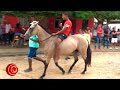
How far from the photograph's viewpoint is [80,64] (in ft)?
34.3

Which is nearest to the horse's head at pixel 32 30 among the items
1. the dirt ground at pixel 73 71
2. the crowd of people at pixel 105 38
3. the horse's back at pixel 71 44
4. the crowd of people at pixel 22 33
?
the horse's back at pixel 71 44

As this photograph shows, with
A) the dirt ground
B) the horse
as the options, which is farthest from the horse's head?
the dirt ground

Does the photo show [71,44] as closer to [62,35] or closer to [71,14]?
[62,35]

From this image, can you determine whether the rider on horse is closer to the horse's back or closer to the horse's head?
the horse's back

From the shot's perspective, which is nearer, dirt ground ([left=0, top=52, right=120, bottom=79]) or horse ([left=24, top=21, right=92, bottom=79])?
dirt ground ([left=0, top=52, right=120, bottom=79])

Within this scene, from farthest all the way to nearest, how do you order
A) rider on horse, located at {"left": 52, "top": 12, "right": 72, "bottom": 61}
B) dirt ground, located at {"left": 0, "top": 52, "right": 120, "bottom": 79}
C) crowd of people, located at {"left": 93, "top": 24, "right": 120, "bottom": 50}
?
1. crowd of people, located at {"left": 93, "top": 24, "right": 120, "bottom": 50}
2. rider on horse, located at {"left": 52, "top": 12, "right": 72, "bottom": 61}
3. dirt ground, located at {"left": 0, "top": 52, "right": 120, "bottom": 79}

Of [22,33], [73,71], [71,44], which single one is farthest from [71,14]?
[71,44]

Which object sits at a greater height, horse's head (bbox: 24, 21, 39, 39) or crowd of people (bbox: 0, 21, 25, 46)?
horse's head (bbox: 24, 21, 39, 39)

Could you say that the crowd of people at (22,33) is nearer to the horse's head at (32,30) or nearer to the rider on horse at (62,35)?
the rider on horse at (62,35)

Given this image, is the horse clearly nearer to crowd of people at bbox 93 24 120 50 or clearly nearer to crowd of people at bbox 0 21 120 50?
crowd of people at bbox 0 21 120 50

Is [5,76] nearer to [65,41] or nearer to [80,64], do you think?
[65,41]

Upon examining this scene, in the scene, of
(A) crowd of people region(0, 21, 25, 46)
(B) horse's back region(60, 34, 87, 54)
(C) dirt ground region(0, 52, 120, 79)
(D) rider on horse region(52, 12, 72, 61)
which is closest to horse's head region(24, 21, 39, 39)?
(D) rider on horse region(52, 12, 72, 61)

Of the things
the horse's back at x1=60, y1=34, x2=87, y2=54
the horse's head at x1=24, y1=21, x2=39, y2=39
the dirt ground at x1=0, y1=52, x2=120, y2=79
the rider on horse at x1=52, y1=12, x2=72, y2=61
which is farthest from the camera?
the horse's back at x1=60, y1=34, x2=87, y2=54

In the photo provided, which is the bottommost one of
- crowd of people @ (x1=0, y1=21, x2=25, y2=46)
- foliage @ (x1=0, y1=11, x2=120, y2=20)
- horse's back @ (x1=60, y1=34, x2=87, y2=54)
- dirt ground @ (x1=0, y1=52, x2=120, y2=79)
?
dirt ground @ (x1=0, y1=52, x2=120, y2=79)
